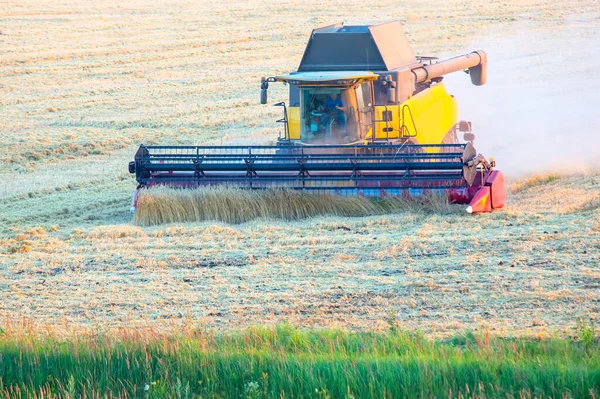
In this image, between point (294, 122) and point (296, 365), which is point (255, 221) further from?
point (296, 365)

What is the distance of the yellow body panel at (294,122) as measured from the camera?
12180mm

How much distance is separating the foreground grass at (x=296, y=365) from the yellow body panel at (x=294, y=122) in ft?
21.2

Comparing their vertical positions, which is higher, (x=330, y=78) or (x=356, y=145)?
(x=330, y=78)

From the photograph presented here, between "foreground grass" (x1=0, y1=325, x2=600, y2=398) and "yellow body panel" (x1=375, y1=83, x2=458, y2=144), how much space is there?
633cm

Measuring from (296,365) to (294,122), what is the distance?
7.33 m

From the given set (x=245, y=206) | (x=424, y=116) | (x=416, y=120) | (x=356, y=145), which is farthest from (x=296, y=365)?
(x=424, y=116)

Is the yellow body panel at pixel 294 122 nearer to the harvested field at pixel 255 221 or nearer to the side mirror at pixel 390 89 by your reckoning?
the side mirror at pixel 390 89

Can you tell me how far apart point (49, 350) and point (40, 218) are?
6.05 meters

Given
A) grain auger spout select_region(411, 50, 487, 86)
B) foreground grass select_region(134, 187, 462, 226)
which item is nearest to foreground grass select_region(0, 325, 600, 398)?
foreground grass select_region(134, 187, 462, 226)

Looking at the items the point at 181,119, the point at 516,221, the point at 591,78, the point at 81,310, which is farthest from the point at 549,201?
the point at 591,78

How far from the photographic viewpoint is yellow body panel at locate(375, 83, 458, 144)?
12.0 m

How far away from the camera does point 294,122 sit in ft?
40.2

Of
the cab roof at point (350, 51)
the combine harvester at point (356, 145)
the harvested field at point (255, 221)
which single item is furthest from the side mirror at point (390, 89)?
the harvested field at point (255, 221)

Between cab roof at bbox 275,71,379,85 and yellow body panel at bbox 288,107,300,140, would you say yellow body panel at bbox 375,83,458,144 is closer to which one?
cab roof at bbox 275,71,379,85
